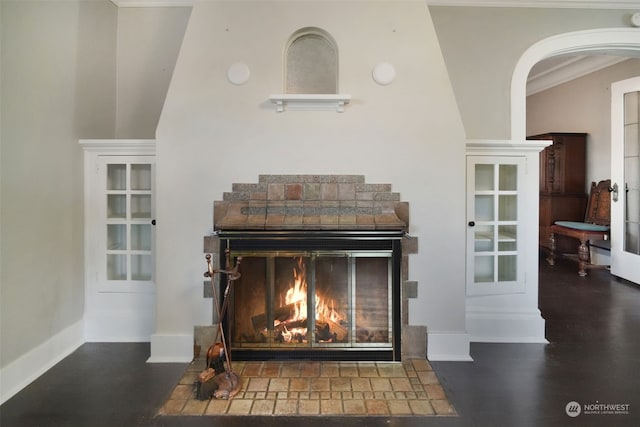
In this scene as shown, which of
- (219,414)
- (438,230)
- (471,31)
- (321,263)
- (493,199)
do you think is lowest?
(219,414)

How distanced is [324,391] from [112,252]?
1960 millimetres

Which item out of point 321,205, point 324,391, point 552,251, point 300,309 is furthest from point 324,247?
point 552,251

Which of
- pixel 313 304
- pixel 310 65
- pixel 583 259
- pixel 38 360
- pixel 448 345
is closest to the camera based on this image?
pixel 38 360

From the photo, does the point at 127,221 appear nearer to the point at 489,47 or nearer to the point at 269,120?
the point at 269,120

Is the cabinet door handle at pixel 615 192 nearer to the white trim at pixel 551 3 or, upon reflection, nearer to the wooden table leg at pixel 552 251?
the wooden table leg at pixel 552 251

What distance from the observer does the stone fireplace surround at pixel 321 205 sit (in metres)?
2.69

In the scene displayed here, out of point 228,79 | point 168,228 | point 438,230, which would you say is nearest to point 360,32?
point 228,79

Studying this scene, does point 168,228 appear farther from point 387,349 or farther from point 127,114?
point 387,349

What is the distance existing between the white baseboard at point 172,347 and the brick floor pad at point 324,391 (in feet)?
0.37

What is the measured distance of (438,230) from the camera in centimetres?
273

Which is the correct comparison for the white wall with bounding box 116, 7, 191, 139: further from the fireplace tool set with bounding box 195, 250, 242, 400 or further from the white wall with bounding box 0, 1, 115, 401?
the fireplace tool set with bounding box 195, 250, 242, 400

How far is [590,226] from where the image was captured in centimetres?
523

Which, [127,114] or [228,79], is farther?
[127,114]

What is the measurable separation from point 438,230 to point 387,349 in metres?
0.89
